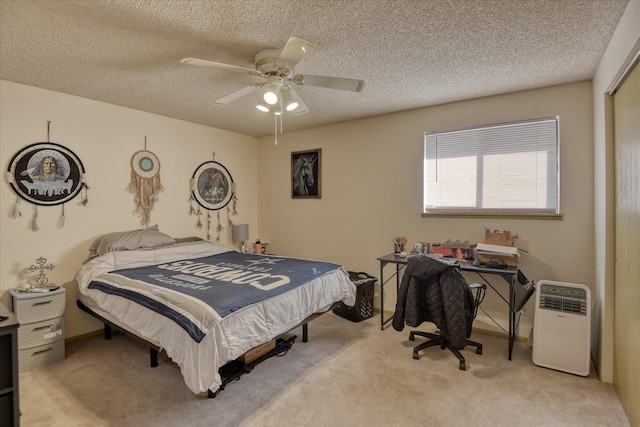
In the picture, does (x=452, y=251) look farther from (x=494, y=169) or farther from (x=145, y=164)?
(x=145, y=164)

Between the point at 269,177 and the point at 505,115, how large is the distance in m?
3.40

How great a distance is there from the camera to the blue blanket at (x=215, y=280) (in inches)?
85.0

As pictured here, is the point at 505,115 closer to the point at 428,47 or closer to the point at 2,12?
the point at 428,47

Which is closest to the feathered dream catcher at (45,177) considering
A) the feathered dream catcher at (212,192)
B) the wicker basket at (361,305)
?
the feathered dream catcher at (212,192)

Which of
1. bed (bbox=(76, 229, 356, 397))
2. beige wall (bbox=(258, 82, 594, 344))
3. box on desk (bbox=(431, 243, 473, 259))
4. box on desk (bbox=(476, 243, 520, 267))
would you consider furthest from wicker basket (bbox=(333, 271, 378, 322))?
box on desk (bbox=(476, 243, 520, 267))

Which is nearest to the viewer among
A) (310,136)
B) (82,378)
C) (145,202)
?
(82,378)

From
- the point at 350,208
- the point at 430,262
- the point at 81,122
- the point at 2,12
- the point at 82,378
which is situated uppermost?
the point at 2,12

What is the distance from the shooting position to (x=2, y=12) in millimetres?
1874

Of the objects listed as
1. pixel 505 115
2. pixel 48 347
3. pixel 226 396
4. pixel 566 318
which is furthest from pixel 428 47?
pixel 48 347

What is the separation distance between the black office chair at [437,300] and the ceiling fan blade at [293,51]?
188 cm

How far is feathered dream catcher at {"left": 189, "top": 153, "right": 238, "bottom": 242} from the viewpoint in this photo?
449cm

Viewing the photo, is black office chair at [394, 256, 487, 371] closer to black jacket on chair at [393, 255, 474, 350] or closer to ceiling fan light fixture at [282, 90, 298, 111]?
black jacket on chair at [393, 255, 474, 350]

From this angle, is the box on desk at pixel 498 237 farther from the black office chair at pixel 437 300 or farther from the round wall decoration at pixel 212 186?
the round wall decoration at pixel 212 186

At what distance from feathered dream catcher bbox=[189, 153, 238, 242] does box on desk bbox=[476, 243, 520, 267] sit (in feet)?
11.4
